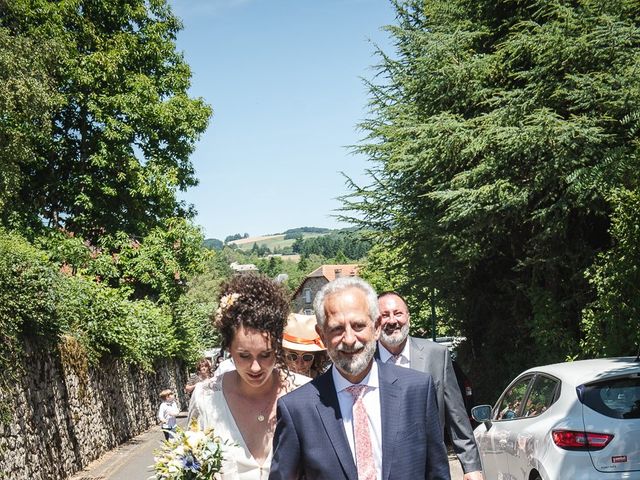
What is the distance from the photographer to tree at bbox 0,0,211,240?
26.8 meters

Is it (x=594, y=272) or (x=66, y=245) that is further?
(x=66, y=245)

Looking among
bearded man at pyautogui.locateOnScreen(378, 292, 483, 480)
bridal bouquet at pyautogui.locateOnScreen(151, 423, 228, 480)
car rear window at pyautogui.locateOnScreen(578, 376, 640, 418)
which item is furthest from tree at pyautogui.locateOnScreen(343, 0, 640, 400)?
bridal bouquet at pyautogui.locateOnScreen(151, 423, 228, 480)

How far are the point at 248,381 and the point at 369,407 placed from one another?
3.27 feet

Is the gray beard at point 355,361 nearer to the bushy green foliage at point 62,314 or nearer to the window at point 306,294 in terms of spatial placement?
→ the bushy green foliage at point 62,314

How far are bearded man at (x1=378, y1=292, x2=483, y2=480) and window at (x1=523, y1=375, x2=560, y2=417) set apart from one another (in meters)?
1.82

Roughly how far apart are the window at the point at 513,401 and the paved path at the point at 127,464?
4239mm

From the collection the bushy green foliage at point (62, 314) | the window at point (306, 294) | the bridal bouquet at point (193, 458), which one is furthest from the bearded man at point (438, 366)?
the window at point (306, 294)

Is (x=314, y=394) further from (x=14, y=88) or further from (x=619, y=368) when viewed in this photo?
(x=14, y=88)

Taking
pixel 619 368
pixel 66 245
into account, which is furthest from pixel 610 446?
pixel 66 245

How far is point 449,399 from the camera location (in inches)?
231

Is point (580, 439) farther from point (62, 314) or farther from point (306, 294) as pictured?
point (306, 294)

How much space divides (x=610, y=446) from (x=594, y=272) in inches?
410

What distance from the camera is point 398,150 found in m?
19.0

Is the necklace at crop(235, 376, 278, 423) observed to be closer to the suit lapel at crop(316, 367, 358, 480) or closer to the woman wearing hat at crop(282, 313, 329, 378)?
the suit lapel at crop(316, 367, 358, 480)
